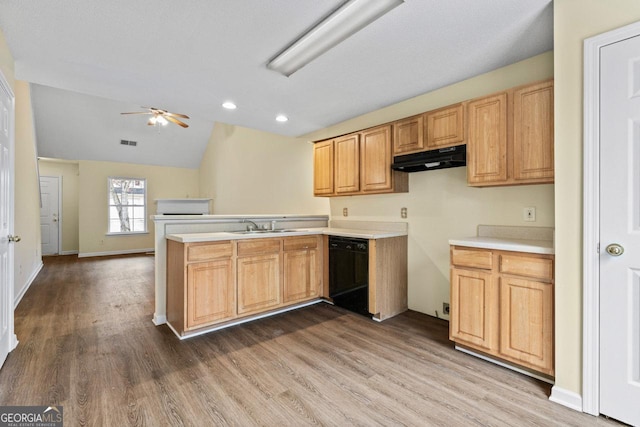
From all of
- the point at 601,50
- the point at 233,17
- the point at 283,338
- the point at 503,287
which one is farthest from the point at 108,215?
the point at 601,50

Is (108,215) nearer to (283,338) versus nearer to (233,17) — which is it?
(283,338)

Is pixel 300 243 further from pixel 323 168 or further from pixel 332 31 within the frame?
pixel 332 31

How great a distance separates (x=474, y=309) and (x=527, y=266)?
53 cm

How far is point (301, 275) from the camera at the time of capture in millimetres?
3574

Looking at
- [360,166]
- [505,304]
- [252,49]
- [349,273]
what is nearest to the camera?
[505,304]

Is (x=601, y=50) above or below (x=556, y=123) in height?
above

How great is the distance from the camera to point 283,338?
9.13ft

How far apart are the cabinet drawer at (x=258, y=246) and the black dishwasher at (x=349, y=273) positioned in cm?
72

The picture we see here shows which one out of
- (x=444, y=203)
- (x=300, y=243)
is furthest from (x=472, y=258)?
(x=300, y=243)

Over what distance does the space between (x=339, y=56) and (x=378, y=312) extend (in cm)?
247

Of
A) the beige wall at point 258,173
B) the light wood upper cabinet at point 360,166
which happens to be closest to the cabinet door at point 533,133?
the light wood upper cabinet at point 360,166

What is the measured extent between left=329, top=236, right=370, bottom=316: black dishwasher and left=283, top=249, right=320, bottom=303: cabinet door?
7.7 inches

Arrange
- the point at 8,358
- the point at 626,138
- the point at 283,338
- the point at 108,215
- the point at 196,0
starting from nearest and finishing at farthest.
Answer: the point at 626,138 → the point at 196,0 → the point at 8,358 → the point at 283,338 → the point at 108,215

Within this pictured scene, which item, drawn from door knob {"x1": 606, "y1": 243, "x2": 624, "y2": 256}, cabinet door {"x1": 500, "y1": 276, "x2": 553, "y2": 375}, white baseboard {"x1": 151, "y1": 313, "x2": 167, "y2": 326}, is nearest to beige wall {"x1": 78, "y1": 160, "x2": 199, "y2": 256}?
white baseboard {"x1": 151, "y1": 313, "x2": 167, "y2": 326}
